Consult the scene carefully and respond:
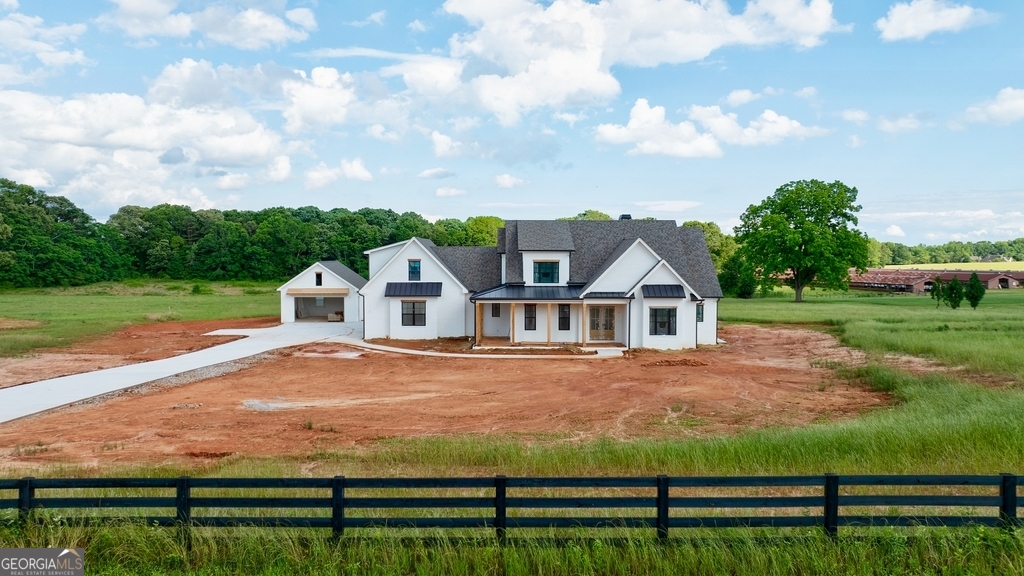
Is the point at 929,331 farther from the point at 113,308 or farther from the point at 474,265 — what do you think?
the point at 113,308

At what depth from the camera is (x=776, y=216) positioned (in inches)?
2338

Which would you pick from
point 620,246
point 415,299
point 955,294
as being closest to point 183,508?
point 415,299

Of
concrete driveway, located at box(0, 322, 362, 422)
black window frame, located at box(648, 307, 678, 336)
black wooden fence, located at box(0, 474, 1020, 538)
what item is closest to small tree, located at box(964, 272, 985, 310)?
black window frame, located at box(648, 307, 678, 336)

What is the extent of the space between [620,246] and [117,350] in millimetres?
27144

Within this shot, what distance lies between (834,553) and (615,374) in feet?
55.0

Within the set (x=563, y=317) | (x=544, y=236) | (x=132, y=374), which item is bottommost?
(x=132, y=374)

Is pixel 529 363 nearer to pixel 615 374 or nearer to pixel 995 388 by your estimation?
→ pixel 615 374

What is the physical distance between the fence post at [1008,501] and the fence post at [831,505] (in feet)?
6.53

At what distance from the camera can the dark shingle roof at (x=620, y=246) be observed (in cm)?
3394

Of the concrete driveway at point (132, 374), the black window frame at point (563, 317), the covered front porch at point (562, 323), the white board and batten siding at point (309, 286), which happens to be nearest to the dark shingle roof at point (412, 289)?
the covered front porch at point (562, 323)

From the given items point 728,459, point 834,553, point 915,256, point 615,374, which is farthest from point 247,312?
point 915,256

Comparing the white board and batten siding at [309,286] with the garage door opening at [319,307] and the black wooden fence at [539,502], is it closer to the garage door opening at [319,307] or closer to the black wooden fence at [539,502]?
the garage door opening at [319,307]

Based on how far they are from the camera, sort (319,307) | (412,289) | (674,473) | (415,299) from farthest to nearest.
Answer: (319,307), (412,289), (415,299), (674,473)

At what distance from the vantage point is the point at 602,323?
33.4 meters
